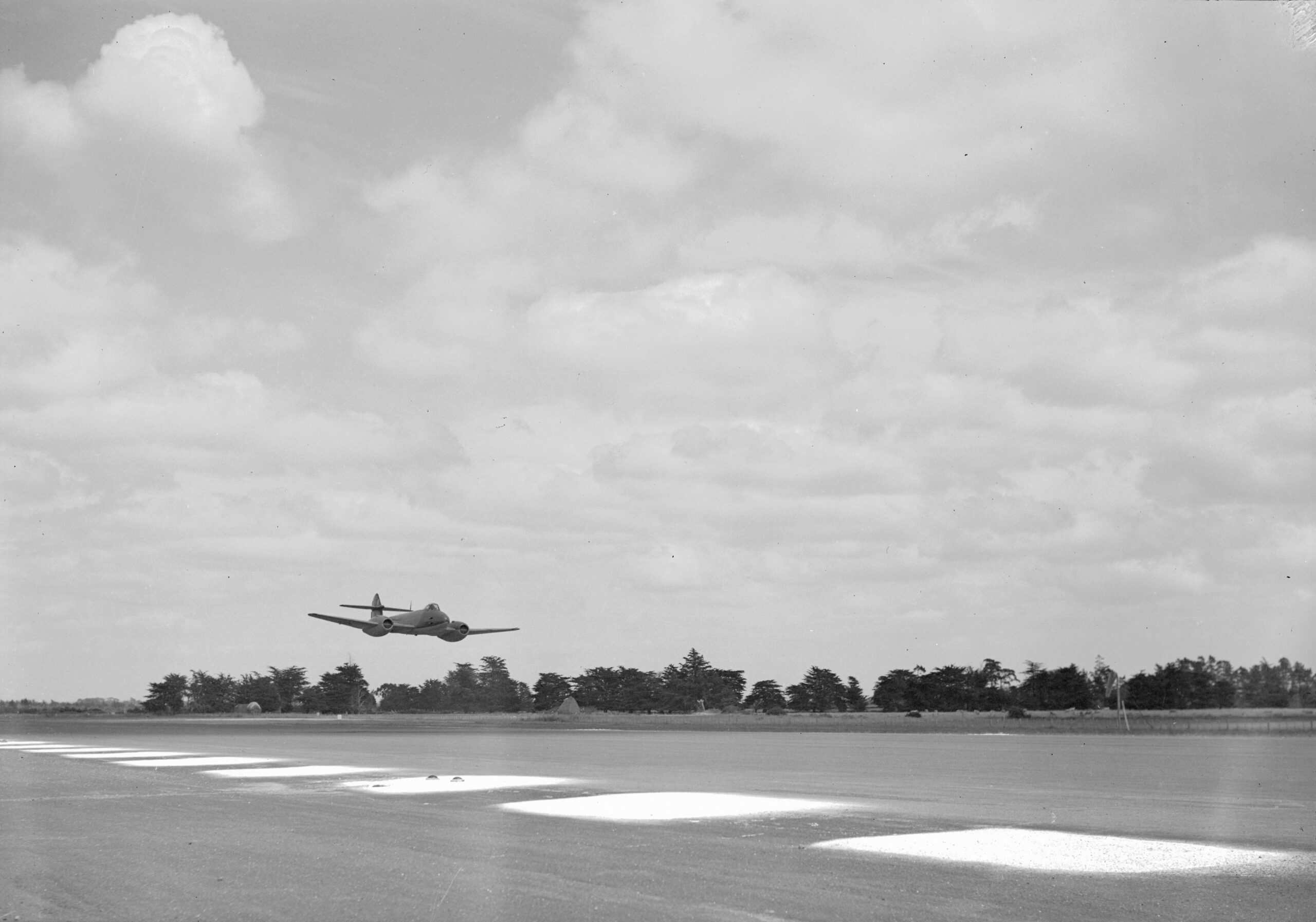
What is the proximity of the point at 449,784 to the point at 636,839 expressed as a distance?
11.1m

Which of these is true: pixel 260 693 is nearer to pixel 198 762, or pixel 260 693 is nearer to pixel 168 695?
pixel 168 695

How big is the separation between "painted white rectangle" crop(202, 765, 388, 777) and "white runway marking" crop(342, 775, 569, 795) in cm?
310

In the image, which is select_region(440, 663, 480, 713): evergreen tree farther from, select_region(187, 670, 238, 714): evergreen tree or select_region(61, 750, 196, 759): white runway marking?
select_region(61, 750, 196, 759): white runway marking

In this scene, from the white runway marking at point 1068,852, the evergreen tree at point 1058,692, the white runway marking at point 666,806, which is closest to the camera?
the white runway marking at point 1068,852

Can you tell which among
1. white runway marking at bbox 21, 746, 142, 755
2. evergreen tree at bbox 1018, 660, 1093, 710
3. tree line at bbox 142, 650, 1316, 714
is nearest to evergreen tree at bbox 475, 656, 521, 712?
tree line at bbox 142, 650, 1316, 714

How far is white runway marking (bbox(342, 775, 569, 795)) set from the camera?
2488 cm

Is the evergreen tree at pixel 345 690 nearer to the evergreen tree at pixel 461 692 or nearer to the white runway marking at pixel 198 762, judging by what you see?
the evergreen tree at pixel 461 692

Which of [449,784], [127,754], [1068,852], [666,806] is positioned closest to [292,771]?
[449,784]

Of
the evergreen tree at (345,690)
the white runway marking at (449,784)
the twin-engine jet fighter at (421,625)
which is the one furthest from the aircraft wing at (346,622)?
the evergreen tree at (345,690)

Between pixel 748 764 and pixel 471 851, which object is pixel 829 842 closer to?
pixel 471 851

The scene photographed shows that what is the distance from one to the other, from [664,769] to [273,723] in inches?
2748

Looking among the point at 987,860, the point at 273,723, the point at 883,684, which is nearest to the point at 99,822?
the point at 987,860

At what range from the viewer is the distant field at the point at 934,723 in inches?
3100

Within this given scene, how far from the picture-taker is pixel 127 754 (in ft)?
146
